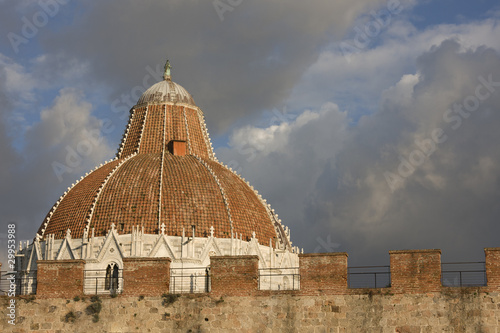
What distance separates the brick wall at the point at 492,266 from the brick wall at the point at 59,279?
48.0 ft

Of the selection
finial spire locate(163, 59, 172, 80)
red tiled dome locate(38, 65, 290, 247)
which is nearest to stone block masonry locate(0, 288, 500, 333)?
red tiled dome locate(38, 65, 290, 247)

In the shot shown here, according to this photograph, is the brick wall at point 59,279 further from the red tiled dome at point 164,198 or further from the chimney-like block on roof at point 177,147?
the chimney-like block on roof at point 177,147

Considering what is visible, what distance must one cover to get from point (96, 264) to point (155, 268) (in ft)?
98.3

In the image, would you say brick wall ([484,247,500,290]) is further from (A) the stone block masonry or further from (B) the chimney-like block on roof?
(B) the chimney-like block on roof

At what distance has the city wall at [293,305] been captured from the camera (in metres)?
30.3

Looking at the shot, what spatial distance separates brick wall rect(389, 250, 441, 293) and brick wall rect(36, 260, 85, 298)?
1154 centimetres

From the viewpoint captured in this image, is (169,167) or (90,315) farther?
(169,167)

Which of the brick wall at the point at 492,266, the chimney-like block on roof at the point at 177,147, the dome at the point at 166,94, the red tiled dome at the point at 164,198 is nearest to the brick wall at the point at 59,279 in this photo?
the brick wall at the point at 492,266

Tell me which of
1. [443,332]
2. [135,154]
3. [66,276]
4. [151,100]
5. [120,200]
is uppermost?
[151,100]

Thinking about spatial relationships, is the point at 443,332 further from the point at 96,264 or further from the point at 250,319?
the point at 96,264

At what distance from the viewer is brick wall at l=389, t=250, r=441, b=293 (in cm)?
3067

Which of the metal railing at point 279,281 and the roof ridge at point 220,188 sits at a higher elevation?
the roof ridge at point 220,188

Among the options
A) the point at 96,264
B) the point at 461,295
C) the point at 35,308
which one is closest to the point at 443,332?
the point at 461,295

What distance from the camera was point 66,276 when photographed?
32.8m
